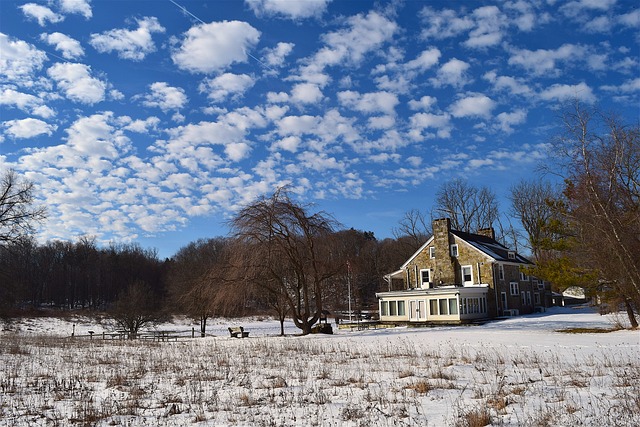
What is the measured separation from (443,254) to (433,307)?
629 centimetres

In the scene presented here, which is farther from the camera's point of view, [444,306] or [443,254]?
[443,254]

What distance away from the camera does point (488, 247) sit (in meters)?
48.1

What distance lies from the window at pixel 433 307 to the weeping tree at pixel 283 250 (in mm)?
12678

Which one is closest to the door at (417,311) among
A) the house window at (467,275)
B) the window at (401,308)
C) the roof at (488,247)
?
the window at (401,308)

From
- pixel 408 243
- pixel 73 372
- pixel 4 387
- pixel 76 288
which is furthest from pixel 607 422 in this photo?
pixel 76 288

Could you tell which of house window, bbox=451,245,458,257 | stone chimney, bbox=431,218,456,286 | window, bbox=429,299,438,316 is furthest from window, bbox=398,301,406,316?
house window, bbox=451,245,458,257

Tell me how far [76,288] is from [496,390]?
300 feet

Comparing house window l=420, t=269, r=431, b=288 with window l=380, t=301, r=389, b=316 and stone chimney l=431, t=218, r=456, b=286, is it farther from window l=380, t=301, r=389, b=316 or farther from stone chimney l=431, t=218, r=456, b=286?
window l=380, t=301, r=389, b=316

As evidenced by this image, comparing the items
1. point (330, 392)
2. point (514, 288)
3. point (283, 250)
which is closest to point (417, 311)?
point (514, 288)

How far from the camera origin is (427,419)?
287 inches

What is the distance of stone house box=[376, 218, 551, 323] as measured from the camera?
40531 millimetres

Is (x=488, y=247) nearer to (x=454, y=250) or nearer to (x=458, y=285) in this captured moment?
(x=454, y=250)

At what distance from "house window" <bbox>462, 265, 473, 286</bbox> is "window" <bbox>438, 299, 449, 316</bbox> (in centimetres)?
495

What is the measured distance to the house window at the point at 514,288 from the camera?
4522 cm
